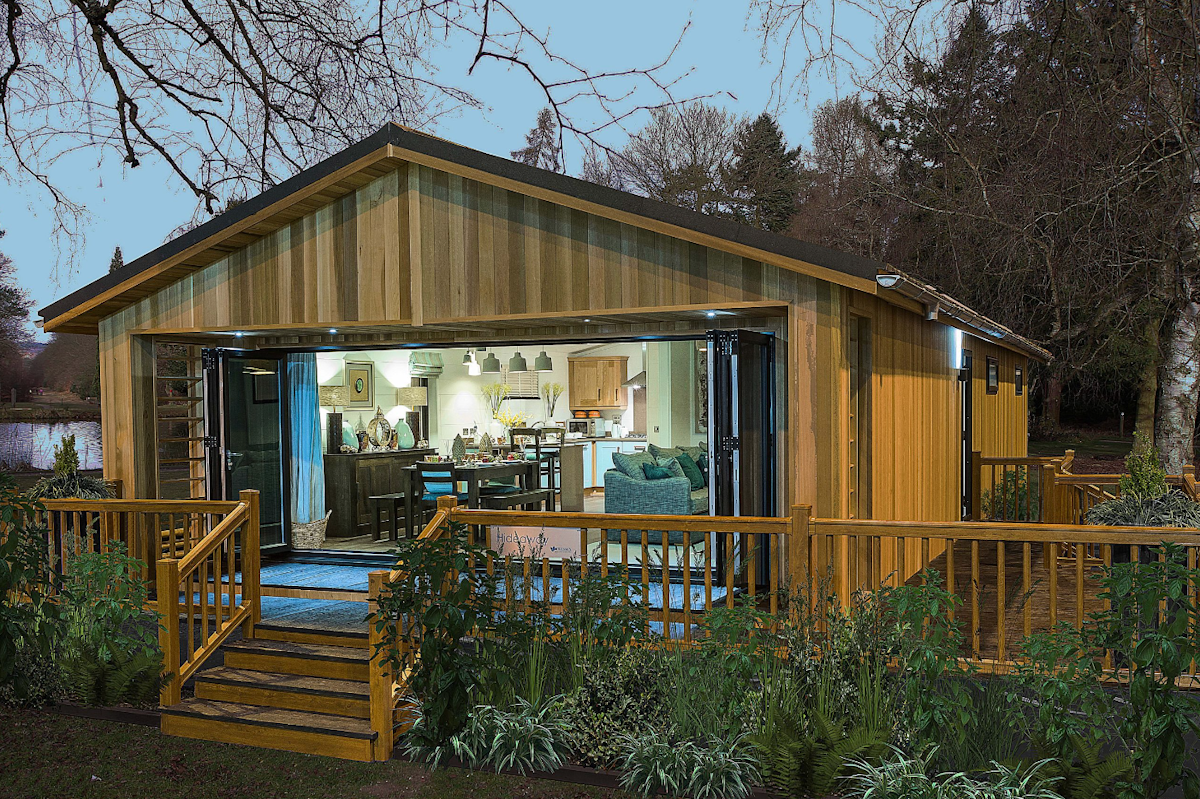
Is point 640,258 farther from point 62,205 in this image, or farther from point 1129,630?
point 62,205

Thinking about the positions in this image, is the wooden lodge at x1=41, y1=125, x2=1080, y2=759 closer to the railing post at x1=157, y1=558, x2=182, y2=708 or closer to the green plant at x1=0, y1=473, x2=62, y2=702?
the railing post at x1=157, y1=558, x2=182, y2=708

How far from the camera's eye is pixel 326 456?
1151cm

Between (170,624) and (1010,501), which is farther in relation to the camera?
(1010,501)

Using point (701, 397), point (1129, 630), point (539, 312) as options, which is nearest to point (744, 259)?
point (539, 312)

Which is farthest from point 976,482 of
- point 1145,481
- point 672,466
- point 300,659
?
point 300,659

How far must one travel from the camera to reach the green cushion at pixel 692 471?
11.5 m

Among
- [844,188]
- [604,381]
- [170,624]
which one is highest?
[844,188]

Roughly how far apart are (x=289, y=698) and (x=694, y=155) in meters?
18.9

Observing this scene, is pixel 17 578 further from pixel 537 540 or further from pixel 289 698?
pixel 537 540

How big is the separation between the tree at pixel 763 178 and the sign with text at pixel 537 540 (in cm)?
1855

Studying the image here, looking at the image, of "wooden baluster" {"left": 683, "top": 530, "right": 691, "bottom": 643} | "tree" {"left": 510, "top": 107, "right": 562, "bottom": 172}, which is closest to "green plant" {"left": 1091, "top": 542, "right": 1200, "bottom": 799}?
"wooden baluster" {"left": 683, "top": 530, "right": 691, "bottom": 643}

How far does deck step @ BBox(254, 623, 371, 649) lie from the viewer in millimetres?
7242

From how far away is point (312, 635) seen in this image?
7391mm

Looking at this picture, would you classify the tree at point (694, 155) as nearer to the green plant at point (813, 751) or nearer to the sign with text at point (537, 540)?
the sign with text at point (537, 540)
